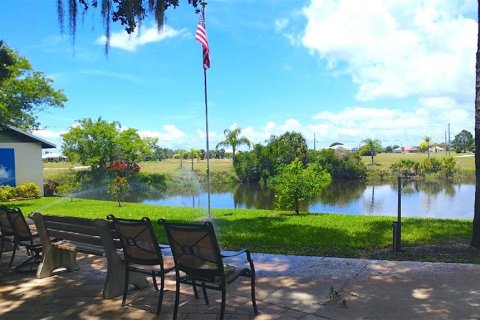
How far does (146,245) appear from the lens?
393 cm

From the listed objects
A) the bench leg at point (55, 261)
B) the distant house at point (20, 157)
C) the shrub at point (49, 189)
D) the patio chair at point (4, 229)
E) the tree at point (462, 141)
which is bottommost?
the shrub at point (49, 189)

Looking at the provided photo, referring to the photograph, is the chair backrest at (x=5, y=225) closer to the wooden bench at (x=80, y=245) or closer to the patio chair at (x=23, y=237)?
the patio chair at (x=23, y=237)

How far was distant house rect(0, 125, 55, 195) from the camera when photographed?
70.1ft

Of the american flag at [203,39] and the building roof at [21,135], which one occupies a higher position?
the american flag at [203,39]

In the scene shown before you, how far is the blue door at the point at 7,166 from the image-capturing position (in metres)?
21.3

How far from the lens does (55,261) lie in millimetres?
5227

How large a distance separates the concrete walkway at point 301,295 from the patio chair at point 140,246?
313 millimetres

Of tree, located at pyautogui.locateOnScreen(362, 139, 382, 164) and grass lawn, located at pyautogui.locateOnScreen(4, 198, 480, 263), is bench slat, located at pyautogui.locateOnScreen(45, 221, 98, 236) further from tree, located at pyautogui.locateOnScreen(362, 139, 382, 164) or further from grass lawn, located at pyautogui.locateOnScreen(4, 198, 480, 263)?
tree, located at pyautogui.locateOnScreen(362, 139, 382, 164)

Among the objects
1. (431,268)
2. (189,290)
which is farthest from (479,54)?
(189,290)

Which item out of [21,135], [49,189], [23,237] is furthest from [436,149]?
[23,237]

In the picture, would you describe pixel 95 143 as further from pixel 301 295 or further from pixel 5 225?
pixel 301 295

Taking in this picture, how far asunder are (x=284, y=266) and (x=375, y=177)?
4808 centimetres

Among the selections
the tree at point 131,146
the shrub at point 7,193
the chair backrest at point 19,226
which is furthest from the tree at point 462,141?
the chair backrest at point 19,226

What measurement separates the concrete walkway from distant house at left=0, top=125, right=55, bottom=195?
17993 millimetres
